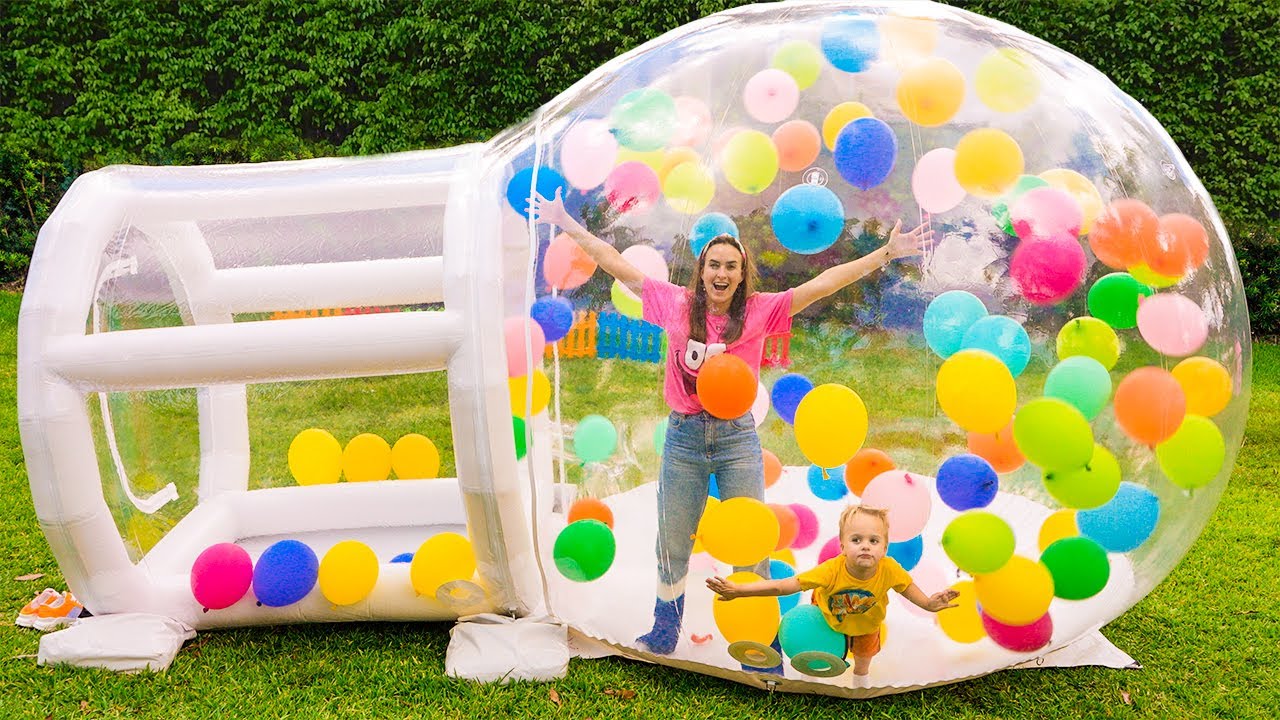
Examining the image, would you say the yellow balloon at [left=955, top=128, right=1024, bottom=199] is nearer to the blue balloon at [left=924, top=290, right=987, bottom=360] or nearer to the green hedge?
the blue balloon at [left=924, top=290, right=987, bottom=360]

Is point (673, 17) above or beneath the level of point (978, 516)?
above

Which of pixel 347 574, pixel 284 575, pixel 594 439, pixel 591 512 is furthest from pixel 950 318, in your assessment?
pixel 284 575

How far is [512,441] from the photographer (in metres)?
3.46

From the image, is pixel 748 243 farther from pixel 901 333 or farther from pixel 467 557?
pixel 467 557

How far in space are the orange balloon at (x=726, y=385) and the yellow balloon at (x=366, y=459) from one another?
186cm

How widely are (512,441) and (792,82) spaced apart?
1.50 meters

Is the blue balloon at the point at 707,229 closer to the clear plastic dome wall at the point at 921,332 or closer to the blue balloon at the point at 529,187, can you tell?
the clear plastic dome wall at the point at 921,332

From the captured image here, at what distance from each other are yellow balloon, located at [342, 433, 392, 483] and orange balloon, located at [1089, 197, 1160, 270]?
2.94m

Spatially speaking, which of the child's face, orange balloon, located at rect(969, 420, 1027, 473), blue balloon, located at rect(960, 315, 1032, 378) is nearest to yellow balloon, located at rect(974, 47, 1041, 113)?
blue balloon, located at rect(960, 315, 1032, 378)

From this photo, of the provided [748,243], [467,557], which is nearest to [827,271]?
[748,243]

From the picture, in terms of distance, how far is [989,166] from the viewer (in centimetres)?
328

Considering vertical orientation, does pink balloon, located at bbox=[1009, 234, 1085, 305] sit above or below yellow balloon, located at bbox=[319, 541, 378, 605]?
above

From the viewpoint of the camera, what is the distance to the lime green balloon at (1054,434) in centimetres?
311

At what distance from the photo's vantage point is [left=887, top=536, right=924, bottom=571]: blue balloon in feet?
10.8
